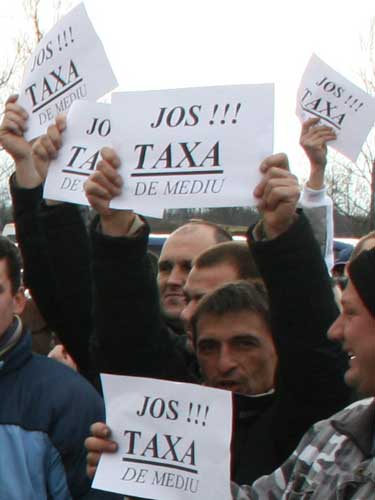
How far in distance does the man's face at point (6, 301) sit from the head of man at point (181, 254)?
852 millimetres

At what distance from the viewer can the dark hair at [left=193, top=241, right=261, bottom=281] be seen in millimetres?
3023

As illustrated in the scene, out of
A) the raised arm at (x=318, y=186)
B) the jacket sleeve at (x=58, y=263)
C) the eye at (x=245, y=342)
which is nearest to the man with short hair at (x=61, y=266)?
the jacket sleeve at (x=58, y=263)

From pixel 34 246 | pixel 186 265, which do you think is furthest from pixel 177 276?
pixel 34 246

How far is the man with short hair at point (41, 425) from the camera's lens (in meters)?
2.75

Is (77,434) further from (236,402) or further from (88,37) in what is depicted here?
(88,37)

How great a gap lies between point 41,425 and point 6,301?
44cm

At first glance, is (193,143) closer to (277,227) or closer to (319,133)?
(277,227)

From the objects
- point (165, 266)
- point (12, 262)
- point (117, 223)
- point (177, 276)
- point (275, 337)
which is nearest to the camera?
point (275, 337)

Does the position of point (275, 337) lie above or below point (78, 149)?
below

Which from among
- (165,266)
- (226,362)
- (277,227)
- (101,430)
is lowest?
(101,430)

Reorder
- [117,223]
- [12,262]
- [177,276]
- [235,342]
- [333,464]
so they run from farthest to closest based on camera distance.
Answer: [177,276], [12,262], [235,342], [117,223], [333,464]

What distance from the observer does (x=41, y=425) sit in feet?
9.12

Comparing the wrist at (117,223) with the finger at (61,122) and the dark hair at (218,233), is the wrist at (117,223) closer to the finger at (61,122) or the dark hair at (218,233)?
the finger at (61,122)

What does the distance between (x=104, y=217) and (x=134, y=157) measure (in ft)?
0.65
